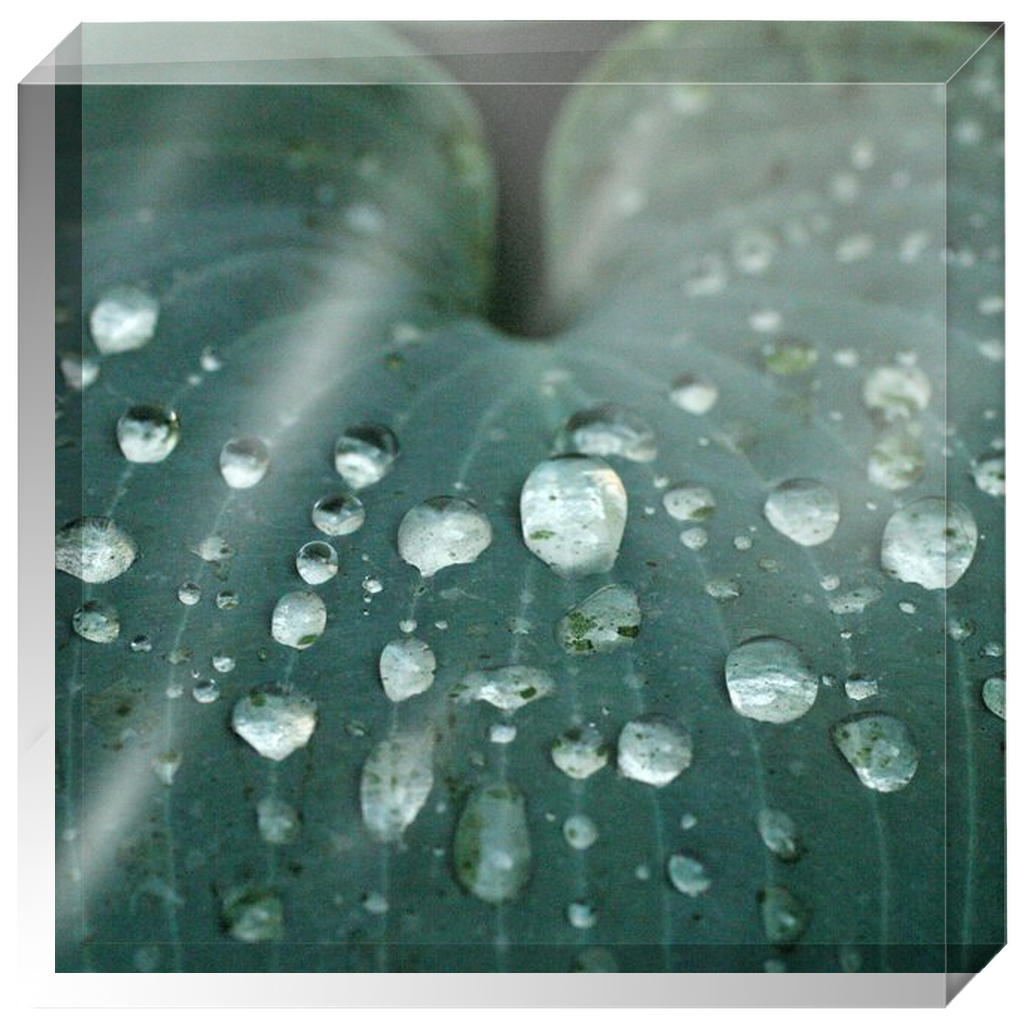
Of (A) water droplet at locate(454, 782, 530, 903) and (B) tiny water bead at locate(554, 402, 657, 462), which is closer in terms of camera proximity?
(A) water droplet at locate(454, 782, 530, 903)

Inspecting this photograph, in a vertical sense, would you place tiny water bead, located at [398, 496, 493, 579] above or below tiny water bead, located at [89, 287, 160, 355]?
below


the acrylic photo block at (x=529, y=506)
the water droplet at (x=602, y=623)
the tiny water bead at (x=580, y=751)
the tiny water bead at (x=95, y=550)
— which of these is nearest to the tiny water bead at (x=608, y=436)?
the acrylic photo block at (x=529, y=506)

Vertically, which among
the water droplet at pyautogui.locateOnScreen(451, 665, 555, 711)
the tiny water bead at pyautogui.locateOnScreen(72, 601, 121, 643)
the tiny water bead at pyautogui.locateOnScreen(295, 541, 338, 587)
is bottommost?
the water droplet at pyautogui.locateOnScreen(451, 665, 555, 711)

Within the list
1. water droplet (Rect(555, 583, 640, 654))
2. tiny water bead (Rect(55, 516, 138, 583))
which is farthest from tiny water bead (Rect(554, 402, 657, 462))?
tiny water bead (Rect(55, 516, 138, 583))

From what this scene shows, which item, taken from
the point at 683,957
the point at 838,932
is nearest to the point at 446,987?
the point at 683,957

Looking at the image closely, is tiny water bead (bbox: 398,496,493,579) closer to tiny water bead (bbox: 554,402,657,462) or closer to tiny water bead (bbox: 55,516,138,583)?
tiny water bead (bbox: 554,402,657,462)

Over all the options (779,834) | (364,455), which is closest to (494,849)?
(779,834)
